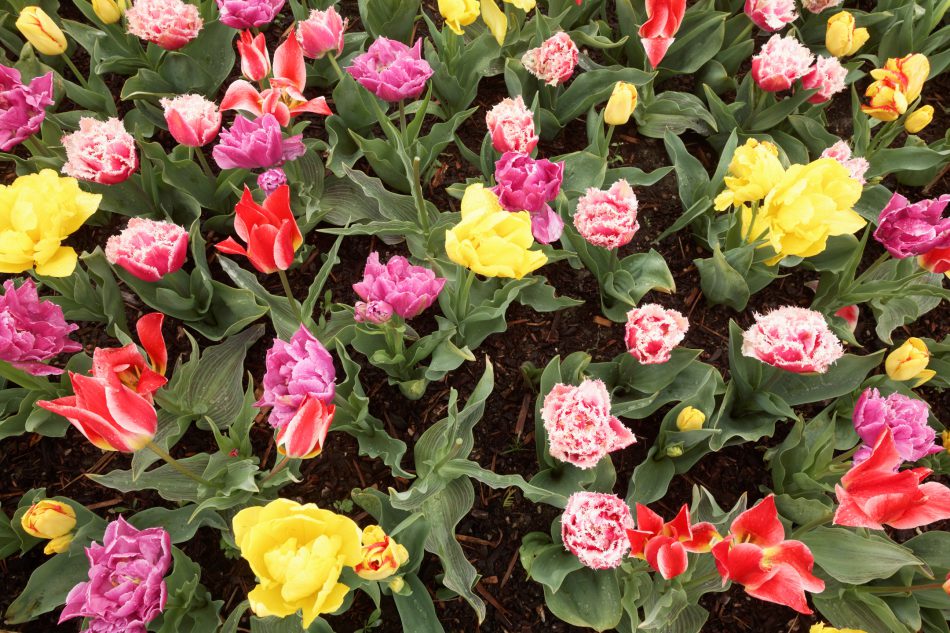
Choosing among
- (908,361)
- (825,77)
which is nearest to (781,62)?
(825,77)

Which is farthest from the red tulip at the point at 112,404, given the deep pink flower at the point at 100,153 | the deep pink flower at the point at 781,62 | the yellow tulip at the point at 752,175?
the deep pink flower at the point at 781,62

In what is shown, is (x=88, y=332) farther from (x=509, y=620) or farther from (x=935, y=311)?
(x=935, y=311)

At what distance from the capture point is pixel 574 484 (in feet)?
5.79

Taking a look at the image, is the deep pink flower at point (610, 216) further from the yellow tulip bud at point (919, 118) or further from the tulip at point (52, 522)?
the tulip at point (52, 522)

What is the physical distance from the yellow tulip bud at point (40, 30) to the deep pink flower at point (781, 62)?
2153mm

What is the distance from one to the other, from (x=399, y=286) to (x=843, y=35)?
1780mm

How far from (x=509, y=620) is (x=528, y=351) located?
2.53ft

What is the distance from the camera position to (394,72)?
178cm

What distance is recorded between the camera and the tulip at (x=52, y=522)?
1.48 meters

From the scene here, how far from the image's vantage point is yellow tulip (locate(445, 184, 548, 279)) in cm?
134

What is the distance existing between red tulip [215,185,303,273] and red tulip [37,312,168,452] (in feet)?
0.86

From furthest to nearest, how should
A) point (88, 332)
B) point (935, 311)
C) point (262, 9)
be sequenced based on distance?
point (935, 311)
point (88, 332)
point (262, 9)

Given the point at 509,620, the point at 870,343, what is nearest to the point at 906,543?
the point at 870,343

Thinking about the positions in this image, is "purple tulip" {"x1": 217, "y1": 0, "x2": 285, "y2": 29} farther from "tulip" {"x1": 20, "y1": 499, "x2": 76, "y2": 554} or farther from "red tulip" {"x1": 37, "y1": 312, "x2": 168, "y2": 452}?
"tulip" {"x1": 20, "y1": 499, "x2": 76, "y2": 554}
